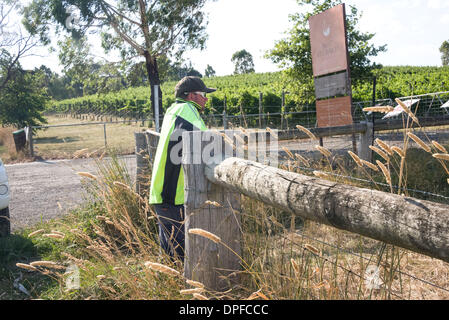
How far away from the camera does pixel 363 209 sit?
1327mm

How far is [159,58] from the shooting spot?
2269 cm

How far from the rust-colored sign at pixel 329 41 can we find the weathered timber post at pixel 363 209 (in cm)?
613

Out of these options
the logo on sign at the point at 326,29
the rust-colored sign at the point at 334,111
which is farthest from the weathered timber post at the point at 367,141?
the logo on sign at the point at 326,29

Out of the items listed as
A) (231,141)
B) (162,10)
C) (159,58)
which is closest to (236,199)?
(231,141)

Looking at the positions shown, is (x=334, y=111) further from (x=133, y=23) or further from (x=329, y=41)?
(x=133, y=23)

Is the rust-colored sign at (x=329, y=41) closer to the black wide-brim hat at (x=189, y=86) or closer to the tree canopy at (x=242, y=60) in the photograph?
the black wide-brim hat at (x=189, y=86)

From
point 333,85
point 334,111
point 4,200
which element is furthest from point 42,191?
point 333,85

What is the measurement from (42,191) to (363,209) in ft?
29.5

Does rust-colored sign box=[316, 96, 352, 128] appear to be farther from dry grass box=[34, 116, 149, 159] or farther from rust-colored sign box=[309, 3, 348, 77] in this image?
dry grass box=[34, 116, 149, 159]

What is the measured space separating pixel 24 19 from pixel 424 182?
2275cm

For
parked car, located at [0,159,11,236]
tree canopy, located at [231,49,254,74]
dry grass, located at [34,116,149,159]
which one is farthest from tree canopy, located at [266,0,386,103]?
tree canopy, located at [231,49,254,74]

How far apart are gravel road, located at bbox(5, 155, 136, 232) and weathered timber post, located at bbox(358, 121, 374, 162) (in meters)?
3.39

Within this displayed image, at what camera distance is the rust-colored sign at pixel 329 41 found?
7.43 meters
